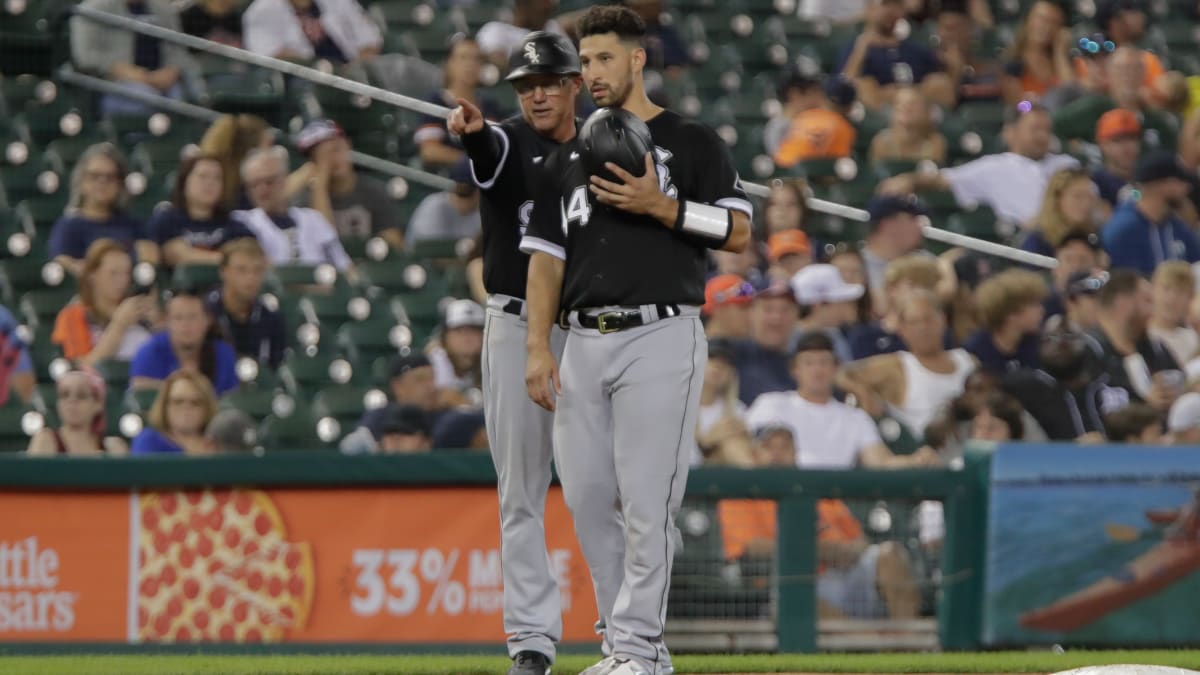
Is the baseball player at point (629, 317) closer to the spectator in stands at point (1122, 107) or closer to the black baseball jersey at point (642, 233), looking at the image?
the black baseball jersey at point (642, 233)

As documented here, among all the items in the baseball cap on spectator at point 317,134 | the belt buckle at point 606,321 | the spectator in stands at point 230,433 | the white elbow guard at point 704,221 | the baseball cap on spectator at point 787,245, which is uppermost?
the baseball cap on spectator at point 317,134

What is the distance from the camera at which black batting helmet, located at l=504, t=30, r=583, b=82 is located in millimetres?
4719

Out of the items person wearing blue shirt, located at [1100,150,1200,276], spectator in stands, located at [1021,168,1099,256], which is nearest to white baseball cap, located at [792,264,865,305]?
spectator in stands, located at [1021,168,1099,256]

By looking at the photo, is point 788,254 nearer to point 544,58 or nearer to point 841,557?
point 841,557

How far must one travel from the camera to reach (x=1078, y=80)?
10773 millimetres

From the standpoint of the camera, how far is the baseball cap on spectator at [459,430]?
7.55 metres

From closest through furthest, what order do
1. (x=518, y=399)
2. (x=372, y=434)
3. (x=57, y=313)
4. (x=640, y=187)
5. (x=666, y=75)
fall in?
1. (x=640, y=187)
2. (x=518, y=399)
3. (x=372, y=434)
4. (x=57, y=313)
5. (x=666, y=75)

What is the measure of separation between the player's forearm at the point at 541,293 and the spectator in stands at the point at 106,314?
158 inches

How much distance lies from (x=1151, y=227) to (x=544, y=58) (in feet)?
17.8

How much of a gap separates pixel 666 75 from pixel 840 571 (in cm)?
463

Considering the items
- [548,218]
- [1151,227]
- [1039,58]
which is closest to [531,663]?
[548,218]

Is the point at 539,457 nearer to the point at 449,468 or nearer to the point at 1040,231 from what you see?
the point at 449,468

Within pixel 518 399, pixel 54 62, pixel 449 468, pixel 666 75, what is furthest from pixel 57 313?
pixel 518 399

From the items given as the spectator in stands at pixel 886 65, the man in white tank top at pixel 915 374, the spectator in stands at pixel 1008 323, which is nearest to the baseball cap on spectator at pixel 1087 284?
the spectator in stands at pixel 1008 323
